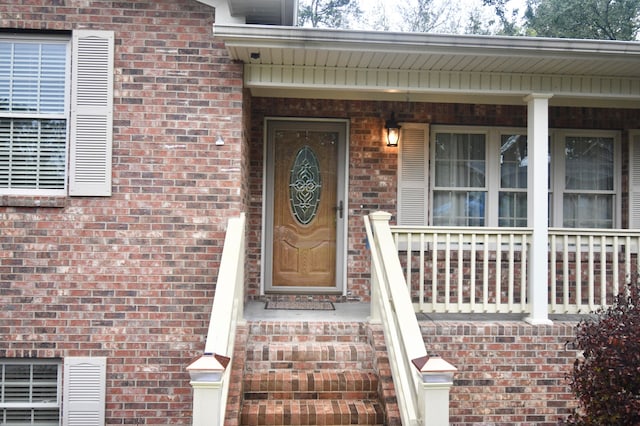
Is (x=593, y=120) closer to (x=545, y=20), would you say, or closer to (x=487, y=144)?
(x=487, y=144)

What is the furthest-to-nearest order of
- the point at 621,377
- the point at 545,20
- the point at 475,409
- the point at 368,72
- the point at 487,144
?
the point at 545,20 < the point at 487,144 < the point at 368,72 < the point at 475,409 < the point at 621,377

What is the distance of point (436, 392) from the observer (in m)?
3.69

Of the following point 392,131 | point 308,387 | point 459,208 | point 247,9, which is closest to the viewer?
point 308,387

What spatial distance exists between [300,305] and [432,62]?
10.2ft

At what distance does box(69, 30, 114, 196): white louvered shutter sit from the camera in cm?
552

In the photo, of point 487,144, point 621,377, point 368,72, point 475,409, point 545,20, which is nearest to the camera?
point 621,377

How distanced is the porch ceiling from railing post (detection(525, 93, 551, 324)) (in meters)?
0.31

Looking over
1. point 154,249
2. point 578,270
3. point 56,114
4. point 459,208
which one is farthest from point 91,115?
point 578,270

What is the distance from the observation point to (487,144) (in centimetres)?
732

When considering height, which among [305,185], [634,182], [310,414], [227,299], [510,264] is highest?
[634,182]

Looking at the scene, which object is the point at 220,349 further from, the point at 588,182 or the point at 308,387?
the point at 588,182

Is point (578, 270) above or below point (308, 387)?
above

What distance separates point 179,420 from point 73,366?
1.14 meters

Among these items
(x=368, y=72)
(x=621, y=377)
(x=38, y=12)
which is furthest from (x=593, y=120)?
(x=38, y=12)
